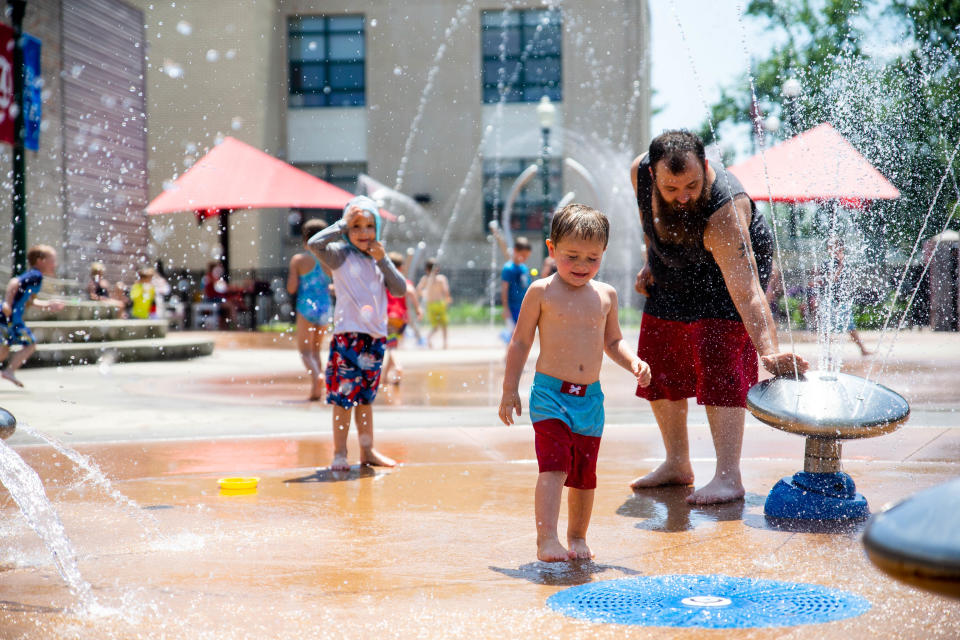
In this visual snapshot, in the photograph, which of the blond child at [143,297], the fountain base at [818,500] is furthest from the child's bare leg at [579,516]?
the blond child at [143,297]

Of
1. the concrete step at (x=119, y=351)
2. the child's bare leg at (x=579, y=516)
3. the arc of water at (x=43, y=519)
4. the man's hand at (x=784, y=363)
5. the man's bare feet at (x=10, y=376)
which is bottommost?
the concrete step at (x=119, y=351)

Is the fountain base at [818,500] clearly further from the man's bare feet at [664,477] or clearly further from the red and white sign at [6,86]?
the red and white sign at [6,86]

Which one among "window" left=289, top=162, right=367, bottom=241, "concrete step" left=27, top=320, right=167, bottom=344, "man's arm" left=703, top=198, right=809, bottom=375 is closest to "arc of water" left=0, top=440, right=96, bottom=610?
"man's arm" left=703, top=198, right=809, bottom=375

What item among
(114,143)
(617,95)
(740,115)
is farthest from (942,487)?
(740,115)

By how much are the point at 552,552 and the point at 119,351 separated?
38.5 feet

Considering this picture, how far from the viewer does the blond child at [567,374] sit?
10.9ft

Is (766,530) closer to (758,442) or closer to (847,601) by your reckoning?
(847,601)

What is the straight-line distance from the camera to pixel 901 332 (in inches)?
675

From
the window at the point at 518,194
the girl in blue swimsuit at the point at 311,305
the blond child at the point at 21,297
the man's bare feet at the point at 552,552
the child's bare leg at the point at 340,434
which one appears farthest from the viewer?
the window at the point at 518,194

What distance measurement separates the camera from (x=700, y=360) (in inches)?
171

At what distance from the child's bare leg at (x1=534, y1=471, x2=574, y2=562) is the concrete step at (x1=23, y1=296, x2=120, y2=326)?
11.5 m

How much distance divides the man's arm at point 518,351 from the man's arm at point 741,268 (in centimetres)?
107

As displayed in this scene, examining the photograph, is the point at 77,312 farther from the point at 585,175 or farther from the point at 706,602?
the point at 706,602

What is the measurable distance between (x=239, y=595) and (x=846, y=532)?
2129 millimetres
